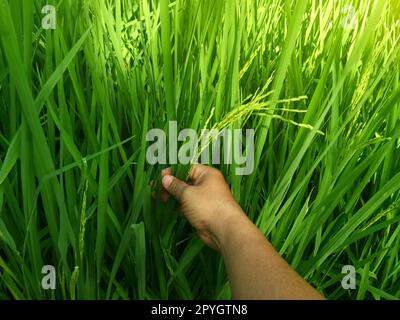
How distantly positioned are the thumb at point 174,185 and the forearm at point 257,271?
0.08 m

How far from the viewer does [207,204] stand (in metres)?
0.66

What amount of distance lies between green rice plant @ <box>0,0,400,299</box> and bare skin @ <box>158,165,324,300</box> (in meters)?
0.03

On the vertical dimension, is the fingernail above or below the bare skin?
above

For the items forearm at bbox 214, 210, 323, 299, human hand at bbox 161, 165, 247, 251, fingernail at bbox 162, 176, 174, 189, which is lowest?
forearm at bbox 214, 210, 323, 299

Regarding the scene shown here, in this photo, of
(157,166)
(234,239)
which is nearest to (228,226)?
(234,239)

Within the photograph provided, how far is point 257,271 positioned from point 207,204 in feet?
0.38

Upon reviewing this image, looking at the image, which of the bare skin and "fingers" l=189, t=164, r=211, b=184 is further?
"fingers" l=189, t=164, r=211, b=184

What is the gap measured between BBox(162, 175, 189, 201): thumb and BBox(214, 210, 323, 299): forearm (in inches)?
3.2

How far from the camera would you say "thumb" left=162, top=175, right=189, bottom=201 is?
0.66m

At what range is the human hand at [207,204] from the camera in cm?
66

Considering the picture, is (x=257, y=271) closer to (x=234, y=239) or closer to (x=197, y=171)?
(x=234, y=239)

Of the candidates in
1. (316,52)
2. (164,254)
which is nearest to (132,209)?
(164,254)

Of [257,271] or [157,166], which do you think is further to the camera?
[157,166]
